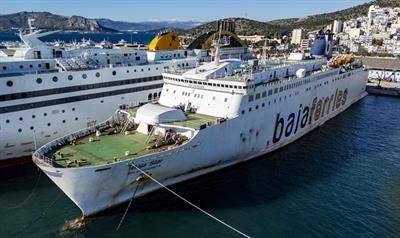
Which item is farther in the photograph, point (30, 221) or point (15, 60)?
point (15, 60)

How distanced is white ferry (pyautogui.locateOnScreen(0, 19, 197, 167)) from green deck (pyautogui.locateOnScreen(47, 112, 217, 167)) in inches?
202

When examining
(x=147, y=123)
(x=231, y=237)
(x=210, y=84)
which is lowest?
(x=231, y=237)

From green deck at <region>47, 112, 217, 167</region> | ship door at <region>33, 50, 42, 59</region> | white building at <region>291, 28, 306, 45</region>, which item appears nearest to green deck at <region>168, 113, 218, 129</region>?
green deck at <region>47, 112, 217, 167</region>

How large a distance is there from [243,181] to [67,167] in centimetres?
1113

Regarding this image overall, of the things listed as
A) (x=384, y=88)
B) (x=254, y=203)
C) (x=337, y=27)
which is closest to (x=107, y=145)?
(x=254, y=203)

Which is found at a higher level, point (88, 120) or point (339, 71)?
point (339, 71)

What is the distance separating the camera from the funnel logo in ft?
93.1

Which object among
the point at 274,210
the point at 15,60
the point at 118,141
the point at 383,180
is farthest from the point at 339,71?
the point at 15,60

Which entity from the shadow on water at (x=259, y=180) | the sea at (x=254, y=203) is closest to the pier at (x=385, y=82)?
the shadow on water at (x=259, y=180)

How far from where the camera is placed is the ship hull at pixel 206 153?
56.0 ft

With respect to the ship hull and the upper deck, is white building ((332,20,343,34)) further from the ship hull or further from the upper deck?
the upper deck

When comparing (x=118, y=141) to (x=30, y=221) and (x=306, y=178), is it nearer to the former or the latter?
(x=30, y=221)

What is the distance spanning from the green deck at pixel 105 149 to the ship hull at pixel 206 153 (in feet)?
2.81

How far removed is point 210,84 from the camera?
939 inches
